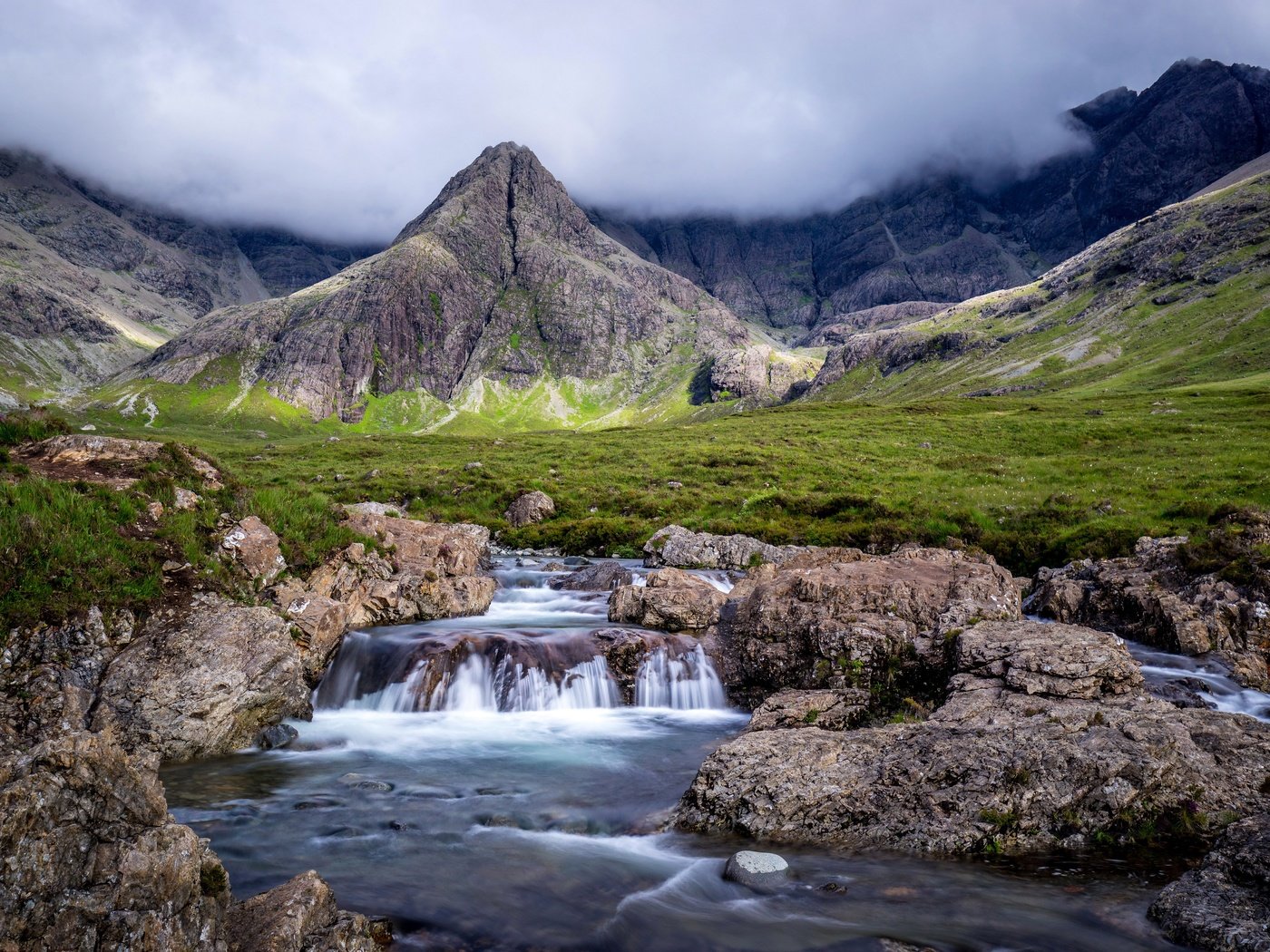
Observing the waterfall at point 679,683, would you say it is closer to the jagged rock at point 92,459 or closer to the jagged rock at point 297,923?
the jagged rock at point 297,923

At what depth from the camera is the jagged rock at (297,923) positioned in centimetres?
575

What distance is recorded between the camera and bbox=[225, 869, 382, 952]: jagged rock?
5.75 m

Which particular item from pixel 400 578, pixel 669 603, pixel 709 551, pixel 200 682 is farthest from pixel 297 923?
pixel 709 551

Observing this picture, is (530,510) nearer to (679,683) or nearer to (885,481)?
(885,481)

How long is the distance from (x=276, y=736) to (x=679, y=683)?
9.51m

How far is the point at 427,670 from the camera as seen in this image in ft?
55.9

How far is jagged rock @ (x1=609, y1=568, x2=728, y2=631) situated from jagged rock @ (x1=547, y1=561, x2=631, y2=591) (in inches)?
206

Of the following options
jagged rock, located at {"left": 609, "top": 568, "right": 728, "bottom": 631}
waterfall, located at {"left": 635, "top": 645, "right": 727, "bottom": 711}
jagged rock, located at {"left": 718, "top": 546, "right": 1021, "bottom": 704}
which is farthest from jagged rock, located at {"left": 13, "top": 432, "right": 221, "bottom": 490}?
jagged rock, located at {"left": 718, "top": 546, "right": 1021, "bottom": 704}

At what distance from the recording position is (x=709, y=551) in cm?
3075

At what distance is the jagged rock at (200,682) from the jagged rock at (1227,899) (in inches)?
591

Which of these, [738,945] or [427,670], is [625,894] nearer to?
[738,945]

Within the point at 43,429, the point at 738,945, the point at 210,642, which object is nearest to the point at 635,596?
the point at 210,642

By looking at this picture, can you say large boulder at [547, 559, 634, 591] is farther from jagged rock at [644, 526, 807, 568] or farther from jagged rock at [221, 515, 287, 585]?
jagged rock at [221, 515, 287, 585]

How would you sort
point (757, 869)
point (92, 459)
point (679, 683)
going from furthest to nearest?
point (679, 683) < point (92, 459) < point (757, 869)
